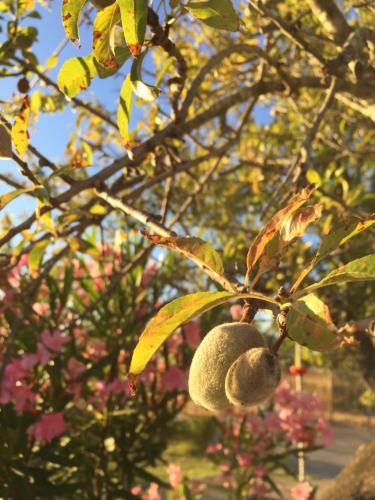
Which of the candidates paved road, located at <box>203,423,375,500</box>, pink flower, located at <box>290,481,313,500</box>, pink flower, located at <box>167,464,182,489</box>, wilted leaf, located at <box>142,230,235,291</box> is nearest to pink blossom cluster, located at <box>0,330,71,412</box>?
wilted leaf, located at <box>142,230,235,291</box>

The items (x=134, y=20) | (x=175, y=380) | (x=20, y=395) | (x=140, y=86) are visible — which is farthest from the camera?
(x=175, y=380)

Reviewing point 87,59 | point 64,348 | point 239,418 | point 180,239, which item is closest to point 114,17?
point 87,59

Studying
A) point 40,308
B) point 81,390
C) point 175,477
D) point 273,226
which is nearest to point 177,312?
point 273,226

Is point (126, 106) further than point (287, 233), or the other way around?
point (126, 106)

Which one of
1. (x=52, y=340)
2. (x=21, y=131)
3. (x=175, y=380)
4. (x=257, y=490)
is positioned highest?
(x=21, y=131)

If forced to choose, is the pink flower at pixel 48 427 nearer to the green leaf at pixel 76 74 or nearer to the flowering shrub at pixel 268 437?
the green leaf at pixel 76 74

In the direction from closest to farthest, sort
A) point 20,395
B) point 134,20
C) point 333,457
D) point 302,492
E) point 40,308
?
point 134,20
point 20,395
point 40,308
point 302,492
point 333,457

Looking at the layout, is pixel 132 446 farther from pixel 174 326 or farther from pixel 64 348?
pixel 174 326

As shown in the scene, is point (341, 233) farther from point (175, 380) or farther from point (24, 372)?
point (175, 380)

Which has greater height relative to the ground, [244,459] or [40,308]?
[40,308]
